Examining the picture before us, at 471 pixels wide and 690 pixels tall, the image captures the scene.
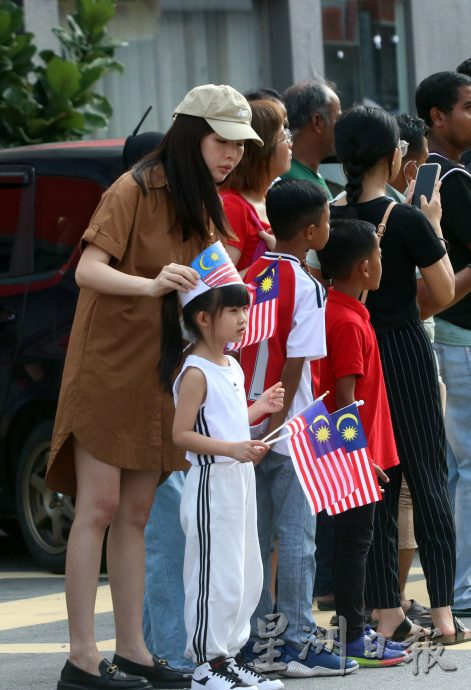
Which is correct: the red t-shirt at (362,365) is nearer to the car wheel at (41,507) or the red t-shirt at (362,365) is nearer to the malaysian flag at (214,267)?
the malaysian flag at (214,267)

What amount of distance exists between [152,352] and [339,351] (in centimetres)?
73

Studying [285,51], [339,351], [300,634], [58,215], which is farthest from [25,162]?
[285,51]

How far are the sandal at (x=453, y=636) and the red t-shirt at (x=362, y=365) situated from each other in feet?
2.16

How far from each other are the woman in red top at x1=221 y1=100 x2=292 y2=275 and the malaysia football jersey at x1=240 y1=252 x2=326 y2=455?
0.26 metres

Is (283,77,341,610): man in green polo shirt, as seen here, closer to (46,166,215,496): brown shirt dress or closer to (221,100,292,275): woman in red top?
(221,100,292,275): woman in red top

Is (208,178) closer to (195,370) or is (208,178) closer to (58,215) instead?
(195,370)

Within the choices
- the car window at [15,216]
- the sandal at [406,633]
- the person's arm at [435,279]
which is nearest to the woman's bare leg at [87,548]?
the sandal at [406,633]

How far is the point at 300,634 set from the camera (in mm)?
5152

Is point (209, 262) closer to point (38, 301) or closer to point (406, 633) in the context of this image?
point (406, 633)

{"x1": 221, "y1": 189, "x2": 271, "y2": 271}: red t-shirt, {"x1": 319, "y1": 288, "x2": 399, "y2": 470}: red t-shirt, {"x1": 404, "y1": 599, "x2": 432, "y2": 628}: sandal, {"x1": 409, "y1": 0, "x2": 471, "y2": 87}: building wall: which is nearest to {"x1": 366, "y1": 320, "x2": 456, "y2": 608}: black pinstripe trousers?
{"x1": 319, "y1": 288, "x2": 399, "y2": 470}: red t-shirt

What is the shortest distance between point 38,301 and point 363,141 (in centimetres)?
240

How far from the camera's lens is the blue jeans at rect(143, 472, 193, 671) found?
17.3 feet

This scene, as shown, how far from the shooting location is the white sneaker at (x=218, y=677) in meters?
4.66

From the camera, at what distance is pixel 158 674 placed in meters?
5.04
